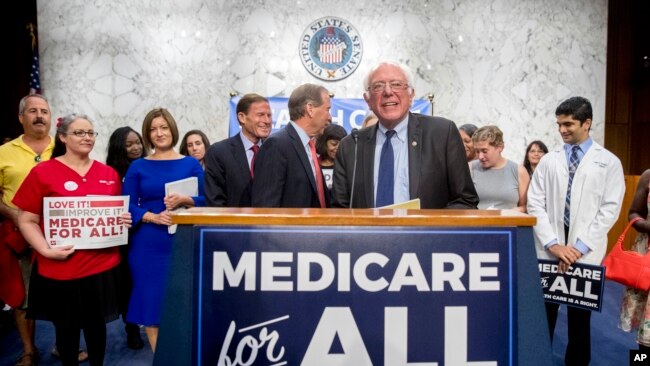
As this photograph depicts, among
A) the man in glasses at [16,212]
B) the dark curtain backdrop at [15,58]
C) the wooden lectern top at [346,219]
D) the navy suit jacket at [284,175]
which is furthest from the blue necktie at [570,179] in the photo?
the dark curtain backdrop at [15,58]

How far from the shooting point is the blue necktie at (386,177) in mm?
1837

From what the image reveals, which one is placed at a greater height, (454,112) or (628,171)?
(454,112)

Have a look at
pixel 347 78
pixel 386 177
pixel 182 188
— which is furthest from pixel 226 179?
pixel 347 78

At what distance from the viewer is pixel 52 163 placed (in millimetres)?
2283

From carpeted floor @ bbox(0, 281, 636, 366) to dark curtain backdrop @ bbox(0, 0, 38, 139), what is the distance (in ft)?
16.5

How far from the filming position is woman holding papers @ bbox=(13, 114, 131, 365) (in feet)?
→ 7.29

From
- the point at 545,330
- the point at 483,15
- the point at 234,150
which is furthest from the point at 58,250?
the point at 483,15

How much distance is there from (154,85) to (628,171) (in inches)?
261

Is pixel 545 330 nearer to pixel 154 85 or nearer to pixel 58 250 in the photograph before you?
pixel 58 250

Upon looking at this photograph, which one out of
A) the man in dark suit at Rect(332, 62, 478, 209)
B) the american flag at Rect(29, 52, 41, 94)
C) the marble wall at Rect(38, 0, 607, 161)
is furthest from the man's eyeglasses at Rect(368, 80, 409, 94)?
the american flag at Rect(29, 52, 41, 94)

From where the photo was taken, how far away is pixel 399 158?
1896 mm

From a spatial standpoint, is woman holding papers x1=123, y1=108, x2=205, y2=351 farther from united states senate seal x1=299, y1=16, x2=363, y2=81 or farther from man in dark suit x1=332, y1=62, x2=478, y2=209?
united states senate seal x1=299, y1=16, x2=363, y2=81

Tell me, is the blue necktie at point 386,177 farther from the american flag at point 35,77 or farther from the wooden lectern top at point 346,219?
the american flag at point 35,77

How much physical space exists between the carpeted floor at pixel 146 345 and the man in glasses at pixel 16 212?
229mm
